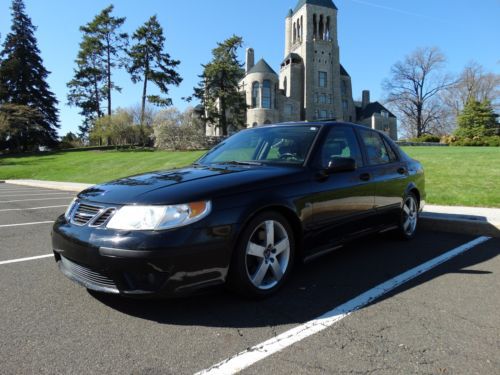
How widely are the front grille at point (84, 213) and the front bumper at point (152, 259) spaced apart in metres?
0.12

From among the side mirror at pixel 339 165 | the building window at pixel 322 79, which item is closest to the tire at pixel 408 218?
the side mirror at pixel 339 165

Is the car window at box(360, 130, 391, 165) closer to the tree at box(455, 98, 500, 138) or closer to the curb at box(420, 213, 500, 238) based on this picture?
the curb at box(420, 213, 500, 238)

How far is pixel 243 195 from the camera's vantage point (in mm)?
3156

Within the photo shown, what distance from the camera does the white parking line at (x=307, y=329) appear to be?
2328 millimetres

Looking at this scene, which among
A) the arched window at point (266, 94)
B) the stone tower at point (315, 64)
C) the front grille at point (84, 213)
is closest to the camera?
the front grille at point (84, 213)

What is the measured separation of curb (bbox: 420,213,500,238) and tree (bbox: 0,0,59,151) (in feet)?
179

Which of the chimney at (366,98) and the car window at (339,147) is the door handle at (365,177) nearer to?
the car window at (339,147)

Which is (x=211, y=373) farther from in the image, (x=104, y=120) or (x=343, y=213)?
(x=104, y=120)

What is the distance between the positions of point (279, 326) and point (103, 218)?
1572 millimetres

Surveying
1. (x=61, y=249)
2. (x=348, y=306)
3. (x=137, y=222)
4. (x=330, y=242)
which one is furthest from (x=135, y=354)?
(x=330, y=242)

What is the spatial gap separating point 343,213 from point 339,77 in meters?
66.1

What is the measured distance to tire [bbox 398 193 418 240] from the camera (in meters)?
5.36

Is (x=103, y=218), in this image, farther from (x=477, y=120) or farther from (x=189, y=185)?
(x=477, y=120)

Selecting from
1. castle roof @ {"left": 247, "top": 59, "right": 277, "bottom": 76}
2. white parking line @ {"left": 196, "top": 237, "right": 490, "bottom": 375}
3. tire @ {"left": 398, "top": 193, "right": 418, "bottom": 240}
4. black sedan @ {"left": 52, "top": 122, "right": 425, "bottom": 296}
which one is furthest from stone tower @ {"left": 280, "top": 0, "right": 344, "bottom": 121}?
white parking line @ {"left": 196, "top": 237, "right": 490, "bottom": 375}
